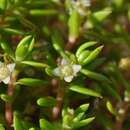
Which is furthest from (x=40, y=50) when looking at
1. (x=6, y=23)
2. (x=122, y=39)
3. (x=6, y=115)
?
(x=122, y=39)

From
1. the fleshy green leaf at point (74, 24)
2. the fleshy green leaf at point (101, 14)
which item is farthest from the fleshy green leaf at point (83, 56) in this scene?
the fleshy green leaf at point (101, 14)

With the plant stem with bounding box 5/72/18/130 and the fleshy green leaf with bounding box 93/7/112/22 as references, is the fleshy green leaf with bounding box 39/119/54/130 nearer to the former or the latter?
the plant stem with bounding box 5/72/18/130

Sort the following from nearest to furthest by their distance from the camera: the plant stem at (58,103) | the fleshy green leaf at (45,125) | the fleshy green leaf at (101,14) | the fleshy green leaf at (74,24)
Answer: the fleshy green leaf at (45,125), the plant stem at (58,103), the fleshy green leaf at (74,24), the fleshy green leaf at (101,14)

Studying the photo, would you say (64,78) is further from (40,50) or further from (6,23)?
(6,23)

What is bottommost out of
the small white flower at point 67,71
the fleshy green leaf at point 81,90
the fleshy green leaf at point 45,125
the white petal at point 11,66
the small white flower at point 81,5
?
the fleshy green leaf at point 45,125

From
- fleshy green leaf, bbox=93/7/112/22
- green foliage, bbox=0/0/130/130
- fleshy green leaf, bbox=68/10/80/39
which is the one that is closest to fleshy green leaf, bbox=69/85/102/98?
green foliage, bbox=0/0/130/130

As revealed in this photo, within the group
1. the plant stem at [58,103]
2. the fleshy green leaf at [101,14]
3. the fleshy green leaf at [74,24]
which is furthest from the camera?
the fleshy green leaf at [101,14]

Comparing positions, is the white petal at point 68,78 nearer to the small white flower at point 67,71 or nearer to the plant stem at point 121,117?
the small white flower at point 67,71

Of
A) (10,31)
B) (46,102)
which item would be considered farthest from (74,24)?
(46,102)

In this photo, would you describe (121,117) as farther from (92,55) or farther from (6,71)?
(6,71)

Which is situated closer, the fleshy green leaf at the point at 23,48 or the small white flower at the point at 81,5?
the fleshy green leaf at the point at 23,48
